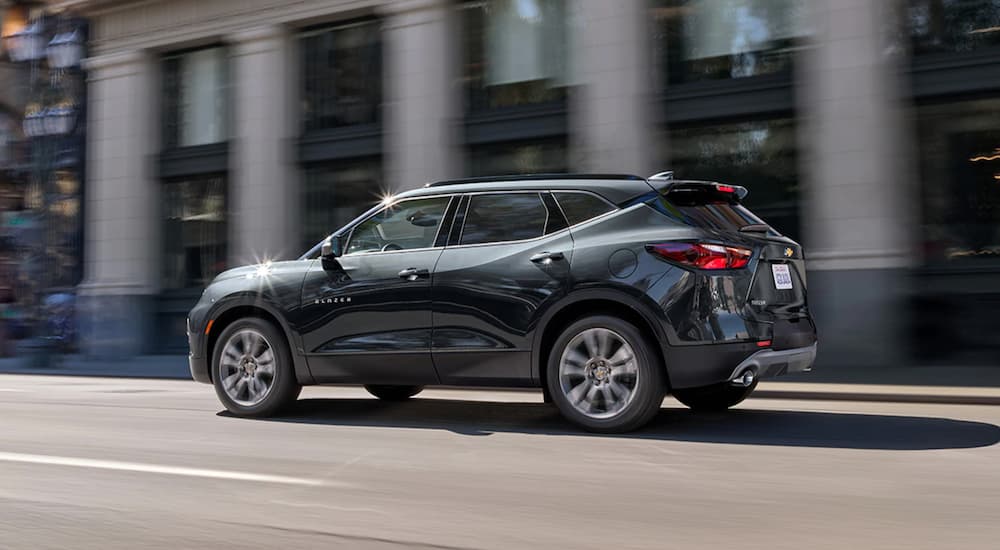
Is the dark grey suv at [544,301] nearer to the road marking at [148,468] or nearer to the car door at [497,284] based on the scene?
the car door at [497,284]

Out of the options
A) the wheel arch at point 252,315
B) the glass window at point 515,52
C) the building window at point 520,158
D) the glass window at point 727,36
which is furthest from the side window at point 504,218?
the glass window at point 515,52

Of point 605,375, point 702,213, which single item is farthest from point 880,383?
point 605,375

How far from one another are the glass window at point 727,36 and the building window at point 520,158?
79.9 inches

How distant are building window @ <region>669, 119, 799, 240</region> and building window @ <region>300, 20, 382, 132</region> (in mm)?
5783

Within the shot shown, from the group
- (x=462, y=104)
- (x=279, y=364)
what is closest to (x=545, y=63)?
(x=462, y=104)

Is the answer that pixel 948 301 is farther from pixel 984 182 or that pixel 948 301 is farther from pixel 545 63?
pixel 545 63

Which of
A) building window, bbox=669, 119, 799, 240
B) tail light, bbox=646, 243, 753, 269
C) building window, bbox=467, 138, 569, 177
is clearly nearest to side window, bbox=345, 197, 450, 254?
tail light, bbox=646, 243, 753, 269

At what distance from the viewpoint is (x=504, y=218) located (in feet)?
23.1

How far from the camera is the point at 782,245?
6.72 m

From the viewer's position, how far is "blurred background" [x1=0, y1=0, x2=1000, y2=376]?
41.0 feet

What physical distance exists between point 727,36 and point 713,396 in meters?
7.86

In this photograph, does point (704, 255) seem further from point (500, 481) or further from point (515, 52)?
point (515, 52)

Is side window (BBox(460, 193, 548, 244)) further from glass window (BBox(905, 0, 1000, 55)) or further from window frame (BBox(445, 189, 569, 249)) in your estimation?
glass window (BBox(905, 0, 1000, 55))

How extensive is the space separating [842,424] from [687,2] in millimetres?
8910
